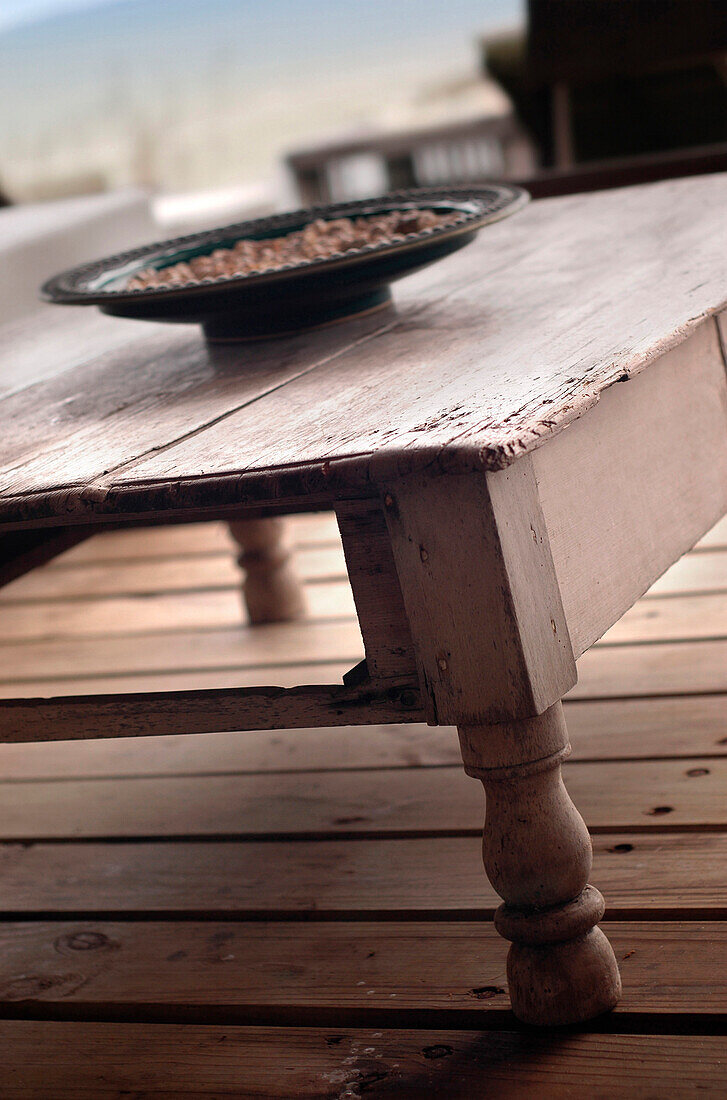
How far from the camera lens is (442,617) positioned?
69 cm

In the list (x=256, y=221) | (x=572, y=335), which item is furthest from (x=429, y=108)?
(x=572, y=335)

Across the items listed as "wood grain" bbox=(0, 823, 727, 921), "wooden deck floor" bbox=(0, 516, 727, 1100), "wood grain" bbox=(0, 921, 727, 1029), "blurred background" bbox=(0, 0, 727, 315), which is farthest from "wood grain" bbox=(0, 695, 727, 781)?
"blurred background" bbox=(0, 0, 727, 315)

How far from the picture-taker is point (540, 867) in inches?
28.9

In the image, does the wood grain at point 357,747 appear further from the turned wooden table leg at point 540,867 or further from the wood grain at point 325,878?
the turned wooden table leg at point 540,867

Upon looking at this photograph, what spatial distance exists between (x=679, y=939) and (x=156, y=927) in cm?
43

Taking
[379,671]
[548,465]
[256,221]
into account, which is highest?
[256,221]

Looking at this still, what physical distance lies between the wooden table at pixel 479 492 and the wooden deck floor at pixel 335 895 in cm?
7

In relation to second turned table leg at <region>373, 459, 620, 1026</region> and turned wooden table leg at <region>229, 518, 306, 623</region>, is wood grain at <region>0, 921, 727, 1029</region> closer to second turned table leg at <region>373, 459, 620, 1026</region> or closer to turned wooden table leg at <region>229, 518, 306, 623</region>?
second turned table leg at <region>373, 459, 620, 1026</region>

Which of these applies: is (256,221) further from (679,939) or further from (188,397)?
(679,939)

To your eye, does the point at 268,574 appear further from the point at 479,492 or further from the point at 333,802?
the point at 479,492

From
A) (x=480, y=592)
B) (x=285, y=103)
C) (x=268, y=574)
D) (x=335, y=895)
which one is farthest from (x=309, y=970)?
(x=285, y=103)

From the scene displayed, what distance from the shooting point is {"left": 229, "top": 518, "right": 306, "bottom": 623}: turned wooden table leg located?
1638 mm

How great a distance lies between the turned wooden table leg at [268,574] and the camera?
5.37 feet

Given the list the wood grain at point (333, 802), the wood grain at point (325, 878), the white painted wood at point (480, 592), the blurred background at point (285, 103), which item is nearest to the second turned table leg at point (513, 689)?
the white painted wood at point (480, 592)
